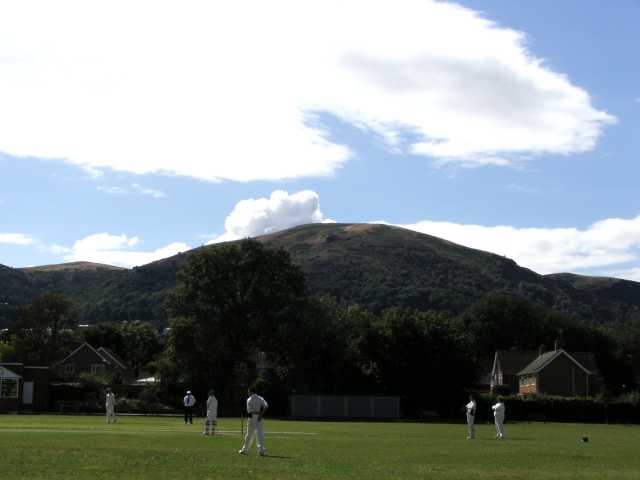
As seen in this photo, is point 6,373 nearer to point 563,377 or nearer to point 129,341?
point 563,377

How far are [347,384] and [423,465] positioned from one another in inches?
2274

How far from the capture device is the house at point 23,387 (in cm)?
7294

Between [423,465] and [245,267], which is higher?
[245,267]

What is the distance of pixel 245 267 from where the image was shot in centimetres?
7744

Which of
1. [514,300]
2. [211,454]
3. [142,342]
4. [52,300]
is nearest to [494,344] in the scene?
[514,300]

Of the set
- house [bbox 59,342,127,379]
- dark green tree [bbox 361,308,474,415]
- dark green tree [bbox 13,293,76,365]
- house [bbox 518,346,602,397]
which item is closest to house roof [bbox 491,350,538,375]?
house [bbox 518,346,602,397]

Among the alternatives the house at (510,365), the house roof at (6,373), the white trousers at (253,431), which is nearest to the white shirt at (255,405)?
the white trousers at (253,431)

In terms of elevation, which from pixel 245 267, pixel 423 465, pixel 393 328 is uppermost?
pixel 245 267

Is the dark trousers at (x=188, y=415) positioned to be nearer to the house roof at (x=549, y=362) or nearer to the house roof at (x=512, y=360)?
the house roof at (x=549, y=362)

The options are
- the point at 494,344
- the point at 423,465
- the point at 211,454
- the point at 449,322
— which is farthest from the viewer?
the point at 494,344

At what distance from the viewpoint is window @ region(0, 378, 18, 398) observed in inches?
2867

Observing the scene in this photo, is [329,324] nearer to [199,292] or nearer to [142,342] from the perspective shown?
[199,292]

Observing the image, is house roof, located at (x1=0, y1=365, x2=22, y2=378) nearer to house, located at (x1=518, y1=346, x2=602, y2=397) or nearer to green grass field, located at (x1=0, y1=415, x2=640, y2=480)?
green grass field, located at (x1=0, y1=415, x2=640, y2=480)

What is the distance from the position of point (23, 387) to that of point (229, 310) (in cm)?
1916
